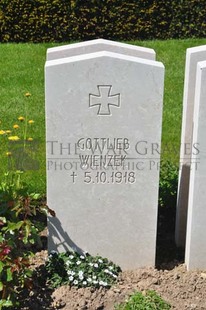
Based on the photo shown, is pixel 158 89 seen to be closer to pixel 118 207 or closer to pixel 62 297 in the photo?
pixel 118 207

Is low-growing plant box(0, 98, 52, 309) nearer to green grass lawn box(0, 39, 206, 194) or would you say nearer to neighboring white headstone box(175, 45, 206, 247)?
neighboring white headstone box(175, 45, 206, 247)

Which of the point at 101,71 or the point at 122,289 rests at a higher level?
the point at 101,71

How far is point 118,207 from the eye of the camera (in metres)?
4.09

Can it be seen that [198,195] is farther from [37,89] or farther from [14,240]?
[37,89]

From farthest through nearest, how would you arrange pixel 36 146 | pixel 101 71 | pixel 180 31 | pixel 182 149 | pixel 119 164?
pixel 180 31 → pixel 36 146 → pixel 182 149 → pixel 119 164 → pixel 101 71

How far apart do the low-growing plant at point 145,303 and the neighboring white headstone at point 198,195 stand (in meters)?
0.53

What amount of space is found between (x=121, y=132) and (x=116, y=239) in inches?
31.0

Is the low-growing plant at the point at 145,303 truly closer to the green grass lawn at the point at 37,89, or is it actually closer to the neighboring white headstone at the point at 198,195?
the neighboring white headstone at the point at 198,195

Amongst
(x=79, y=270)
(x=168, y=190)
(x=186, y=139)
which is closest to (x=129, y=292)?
(x=79, y=270)

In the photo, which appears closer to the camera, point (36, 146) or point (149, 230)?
point (149, 230)

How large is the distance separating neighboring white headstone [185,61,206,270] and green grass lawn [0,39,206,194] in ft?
5.50

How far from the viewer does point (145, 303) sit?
3.70 meters

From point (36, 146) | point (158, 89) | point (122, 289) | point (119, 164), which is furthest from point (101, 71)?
point (36, 146)

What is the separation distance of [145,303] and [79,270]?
54cm
